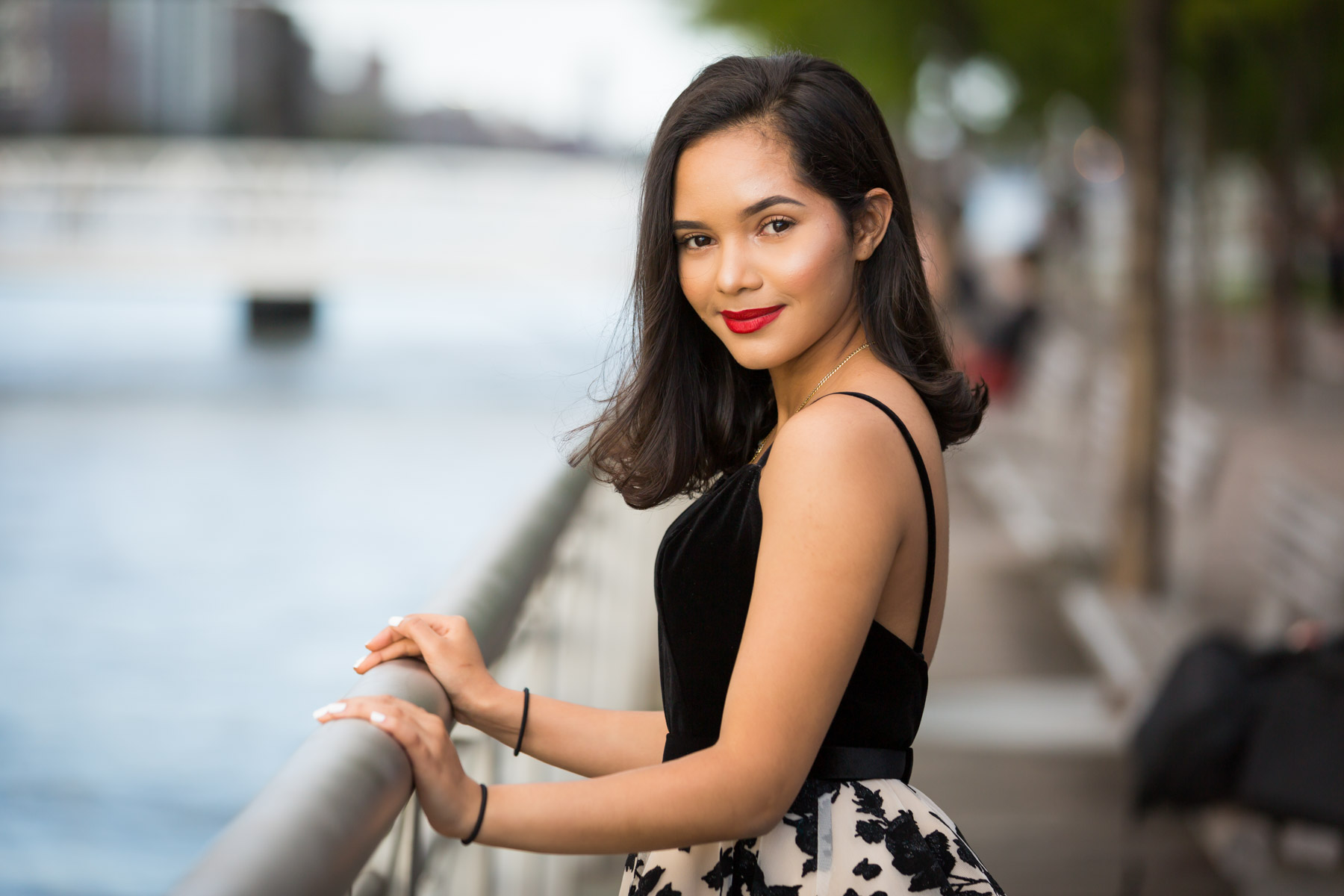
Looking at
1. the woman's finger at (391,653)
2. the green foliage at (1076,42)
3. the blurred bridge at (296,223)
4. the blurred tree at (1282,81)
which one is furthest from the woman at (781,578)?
the blurred bridge at (296,223)

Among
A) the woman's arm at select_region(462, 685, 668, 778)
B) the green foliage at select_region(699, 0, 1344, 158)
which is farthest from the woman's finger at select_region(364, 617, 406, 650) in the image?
the green foliage at select_region(699, 0, 1344, 158)

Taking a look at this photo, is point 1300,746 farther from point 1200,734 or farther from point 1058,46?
point 1058,46

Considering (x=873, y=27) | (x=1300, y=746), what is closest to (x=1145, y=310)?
(x=1300, y=746)

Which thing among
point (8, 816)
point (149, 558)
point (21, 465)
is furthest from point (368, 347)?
point (8, 816)

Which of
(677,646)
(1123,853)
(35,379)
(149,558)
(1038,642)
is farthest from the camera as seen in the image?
(35,379)

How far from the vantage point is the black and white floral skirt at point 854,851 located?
164 centimetres

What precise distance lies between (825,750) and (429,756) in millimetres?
496

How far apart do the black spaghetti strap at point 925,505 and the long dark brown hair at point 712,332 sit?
0.45 ft

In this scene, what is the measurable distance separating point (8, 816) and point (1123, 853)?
4714 millimetres

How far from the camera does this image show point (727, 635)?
167 centimetres

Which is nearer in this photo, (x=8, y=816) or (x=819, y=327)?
(x=819, y=327)

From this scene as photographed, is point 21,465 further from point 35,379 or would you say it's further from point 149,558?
point 35,379

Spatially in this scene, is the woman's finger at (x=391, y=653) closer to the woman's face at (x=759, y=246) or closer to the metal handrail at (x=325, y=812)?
the metal handrail at (x=325, y=812)

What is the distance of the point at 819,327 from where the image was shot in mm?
1729
